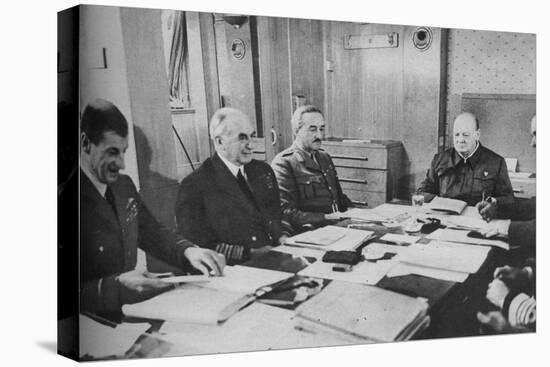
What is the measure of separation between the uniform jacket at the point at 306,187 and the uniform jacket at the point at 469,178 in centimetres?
49

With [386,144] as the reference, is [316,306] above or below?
below

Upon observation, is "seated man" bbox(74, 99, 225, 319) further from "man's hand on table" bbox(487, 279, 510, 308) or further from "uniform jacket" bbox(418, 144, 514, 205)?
"man's hand on table" bbox(487, 279, 510, 308)

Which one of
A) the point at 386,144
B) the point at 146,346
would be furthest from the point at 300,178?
the point at 146,346

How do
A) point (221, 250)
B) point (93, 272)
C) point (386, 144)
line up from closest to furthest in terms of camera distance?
point (93, 272) → point (221, 250) → point (386, 144)

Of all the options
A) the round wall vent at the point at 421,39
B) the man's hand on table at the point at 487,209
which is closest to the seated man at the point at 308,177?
the round wall vent at the point at 421,39

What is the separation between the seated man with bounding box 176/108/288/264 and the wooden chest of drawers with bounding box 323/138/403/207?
387 millimetres

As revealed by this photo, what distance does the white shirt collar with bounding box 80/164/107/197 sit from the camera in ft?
12.2

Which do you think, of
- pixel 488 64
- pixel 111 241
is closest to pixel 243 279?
pixel 111 241

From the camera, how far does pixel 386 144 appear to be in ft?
14.3

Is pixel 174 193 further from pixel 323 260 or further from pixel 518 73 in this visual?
pixel 518 73

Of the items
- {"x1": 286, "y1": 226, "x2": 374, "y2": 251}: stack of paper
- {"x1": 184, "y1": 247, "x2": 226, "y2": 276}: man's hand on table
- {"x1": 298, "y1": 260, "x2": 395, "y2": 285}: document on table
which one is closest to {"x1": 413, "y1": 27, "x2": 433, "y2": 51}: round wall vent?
{"x1": 286, "y1": 226, "x2": 374, "y2": 251}: stack of paper

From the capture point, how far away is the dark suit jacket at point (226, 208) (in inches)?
156

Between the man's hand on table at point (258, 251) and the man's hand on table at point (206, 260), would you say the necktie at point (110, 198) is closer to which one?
the man's hand on table at point (206, 260)

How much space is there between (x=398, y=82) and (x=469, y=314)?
1.25 metres
